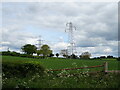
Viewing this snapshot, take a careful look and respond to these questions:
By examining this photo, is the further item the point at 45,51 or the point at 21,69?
the point at 45,51

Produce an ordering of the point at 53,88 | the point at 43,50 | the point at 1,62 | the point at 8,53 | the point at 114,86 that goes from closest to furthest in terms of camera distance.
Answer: the point at 53,88
the point at 114,86
the point at 1,62
the point at 8,53
the point at 43,50

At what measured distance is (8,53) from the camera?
27453 millimetres

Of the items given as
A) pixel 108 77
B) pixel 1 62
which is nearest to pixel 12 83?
pixel 1 62

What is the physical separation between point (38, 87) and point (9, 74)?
2634mm

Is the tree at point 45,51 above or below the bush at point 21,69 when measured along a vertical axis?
above

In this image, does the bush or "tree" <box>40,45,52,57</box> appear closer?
the bush

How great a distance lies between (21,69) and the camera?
8.43 m

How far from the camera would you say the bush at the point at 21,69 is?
26.9 feet

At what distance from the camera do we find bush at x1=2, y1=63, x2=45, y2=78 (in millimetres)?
8195

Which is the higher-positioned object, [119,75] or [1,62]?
[1,62]

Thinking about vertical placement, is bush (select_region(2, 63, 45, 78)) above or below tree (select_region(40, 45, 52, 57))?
below

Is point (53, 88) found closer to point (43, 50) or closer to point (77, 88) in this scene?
point (77, 88)

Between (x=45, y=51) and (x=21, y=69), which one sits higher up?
(x=45, y=51)

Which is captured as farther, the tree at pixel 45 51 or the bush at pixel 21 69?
the tree at pixel 45 51
